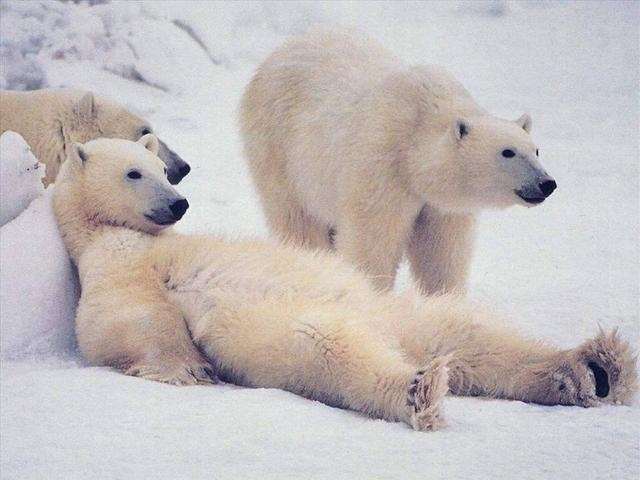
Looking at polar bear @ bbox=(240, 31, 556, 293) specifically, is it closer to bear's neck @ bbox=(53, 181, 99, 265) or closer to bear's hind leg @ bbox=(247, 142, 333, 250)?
bear's hind leg @ bbox=(247, 142, 333, 250)

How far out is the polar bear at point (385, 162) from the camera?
2896 mm

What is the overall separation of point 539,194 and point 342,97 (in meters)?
0.88

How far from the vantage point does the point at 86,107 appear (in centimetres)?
374

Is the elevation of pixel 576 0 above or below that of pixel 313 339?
above

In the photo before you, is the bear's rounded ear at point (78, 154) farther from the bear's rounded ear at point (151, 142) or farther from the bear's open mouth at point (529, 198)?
the bear's open mouth at point (529, 198)

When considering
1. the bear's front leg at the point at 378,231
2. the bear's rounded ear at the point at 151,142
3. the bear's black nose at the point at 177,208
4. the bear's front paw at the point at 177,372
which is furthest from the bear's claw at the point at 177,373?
the bear's front leg at the point at 378,231

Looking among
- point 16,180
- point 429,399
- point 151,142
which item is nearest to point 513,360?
point 429,399

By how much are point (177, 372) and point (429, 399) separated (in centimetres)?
62

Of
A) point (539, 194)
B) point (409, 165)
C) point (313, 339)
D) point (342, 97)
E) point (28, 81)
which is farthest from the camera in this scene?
point (28, 81)

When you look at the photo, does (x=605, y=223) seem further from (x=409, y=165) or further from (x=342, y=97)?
→ (x=342, y=97)

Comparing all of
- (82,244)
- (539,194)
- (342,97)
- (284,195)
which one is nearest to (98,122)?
(284,195)

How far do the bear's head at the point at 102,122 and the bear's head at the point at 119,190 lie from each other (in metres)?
1.09

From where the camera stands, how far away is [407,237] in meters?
3.09

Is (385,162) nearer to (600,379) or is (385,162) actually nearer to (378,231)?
(378,231)
